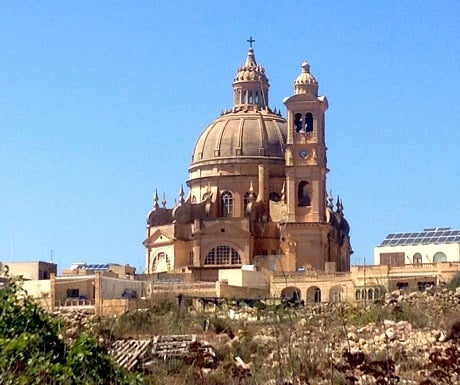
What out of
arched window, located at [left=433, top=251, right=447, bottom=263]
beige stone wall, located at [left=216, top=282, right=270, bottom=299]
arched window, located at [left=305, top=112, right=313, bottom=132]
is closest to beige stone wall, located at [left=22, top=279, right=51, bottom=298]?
beige stone wall, located at [left=216, top=282, right=270, bottom=299]

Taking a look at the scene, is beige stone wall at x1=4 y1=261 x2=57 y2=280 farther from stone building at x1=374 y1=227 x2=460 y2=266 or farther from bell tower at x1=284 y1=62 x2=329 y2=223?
stone building at x1=374 y1=227 x2=460 y2=266

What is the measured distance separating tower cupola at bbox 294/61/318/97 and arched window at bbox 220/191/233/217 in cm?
778

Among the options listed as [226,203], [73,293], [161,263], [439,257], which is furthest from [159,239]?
[439,257]

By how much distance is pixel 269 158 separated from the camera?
69.5 meters

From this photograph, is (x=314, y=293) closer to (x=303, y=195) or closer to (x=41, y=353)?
(x=303, y=195)

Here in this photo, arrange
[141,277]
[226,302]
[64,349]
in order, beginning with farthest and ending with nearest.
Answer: [141,277]
[226,302]
[64,349]

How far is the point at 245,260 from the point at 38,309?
1839 inches

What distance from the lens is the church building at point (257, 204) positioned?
64000 mm

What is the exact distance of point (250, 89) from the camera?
75062 millimetres

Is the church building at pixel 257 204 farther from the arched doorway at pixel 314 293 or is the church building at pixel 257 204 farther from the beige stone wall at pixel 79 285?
the beige stone wall at pixel 79 285

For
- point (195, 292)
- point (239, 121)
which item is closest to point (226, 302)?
point (195, 292)

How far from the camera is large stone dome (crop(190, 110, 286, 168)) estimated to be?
69375mm

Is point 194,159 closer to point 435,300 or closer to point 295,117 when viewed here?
point 295,117

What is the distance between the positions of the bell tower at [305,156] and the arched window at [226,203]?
528 cm
